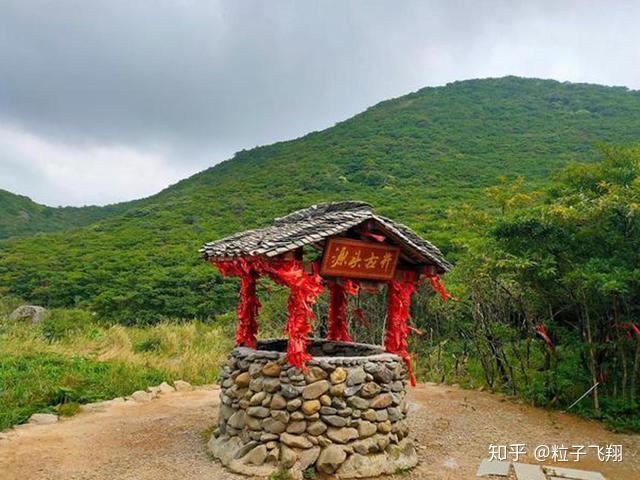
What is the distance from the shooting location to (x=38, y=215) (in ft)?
141

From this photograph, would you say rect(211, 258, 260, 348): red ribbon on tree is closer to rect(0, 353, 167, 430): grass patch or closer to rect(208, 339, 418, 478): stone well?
rect(208, 339, 418, 478): stone well

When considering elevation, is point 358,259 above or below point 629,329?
above

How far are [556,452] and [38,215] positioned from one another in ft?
148

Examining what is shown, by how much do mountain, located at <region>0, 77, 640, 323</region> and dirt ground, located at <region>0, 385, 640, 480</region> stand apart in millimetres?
7185

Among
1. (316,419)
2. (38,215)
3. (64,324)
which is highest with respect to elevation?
(38,215)

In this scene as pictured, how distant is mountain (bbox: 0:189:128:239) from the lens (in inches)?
1534

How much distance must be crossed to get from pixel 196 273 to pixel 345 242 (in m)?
15.9

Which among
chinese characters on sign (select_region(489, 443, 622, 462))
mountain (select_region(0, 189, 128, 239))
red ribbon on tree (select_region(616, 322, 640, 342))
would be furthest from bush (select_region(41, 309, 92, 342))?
mountain (select_region(0, 189, 128, 239))

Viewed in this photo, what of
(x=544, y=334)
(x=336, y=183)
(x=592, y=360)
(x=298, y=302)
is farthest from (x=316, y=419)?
(x=336, y=183)

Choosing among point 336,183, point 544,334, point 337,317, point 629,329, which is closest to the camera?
point 629,329

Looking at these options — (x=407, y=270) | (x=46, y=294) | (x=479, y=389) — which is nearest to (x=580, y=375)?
(x=479, y=389)

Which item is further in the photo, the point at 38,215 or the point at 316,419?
the point at 38,215

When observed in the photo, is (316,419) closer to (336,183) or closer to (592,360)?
(592,360)

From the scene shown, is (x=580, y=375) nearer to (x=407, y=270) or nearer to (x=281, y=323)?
→ (x=407, y=270)
